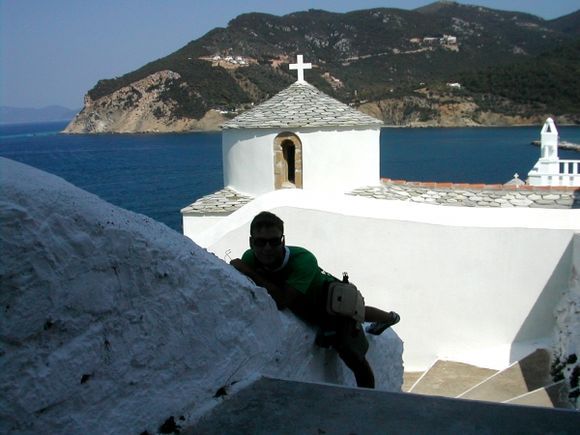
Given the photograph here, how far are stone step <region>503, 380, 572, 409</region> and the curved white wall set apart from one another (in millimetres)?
6184

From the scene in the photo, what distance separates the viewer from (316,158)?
10.3 m

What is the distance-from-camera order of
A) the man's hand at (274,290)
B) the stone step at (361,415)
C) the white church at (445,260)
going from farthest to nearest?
1. the white church at (445,260)
2. the man's hand at (274,290)
3. the stone step at (361,415)

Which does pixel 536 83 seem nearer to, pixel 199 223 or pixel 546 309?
pixel 199 223

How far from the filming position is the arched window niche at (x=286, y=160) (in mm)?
10203

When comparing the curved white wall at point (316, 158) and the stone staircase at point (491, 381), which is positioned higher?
the curved white wall at point (316, 158)

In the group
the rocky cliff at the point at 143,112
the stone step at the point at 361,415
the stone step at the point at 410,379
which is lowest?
the stone step at the point at 410,379

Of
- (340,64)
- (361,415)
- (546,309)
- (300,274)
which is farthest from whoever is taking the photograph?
(340,64)

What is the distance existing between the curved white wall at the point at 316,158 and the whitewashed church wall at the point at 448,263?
155 inches

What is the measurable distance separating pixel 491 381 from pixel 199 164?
56.7 metres

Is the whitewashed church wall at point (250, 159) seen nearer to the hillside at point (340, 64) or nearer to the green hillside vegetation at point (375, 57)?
the hillside at point (340, 64)

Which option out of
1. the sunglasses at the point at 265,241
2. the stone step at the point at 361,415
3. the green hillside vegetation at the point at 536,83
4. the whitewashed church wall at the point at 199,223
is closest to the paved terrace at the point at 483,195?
the whitewashed church wall at the point at 199,223

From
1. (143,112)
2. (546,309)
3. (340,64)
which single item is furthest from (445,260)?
(340,64)

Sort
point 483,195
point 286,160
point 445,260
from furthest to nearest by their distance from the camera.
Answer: point 483,195 → point 286,160 → point 445,260

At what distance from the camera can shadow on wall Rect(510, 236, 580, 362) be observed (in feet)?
18.2
